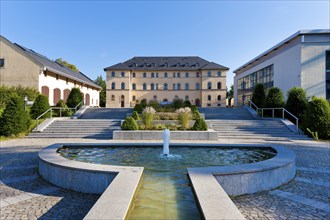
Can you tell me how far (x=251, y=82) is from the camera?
123 feet

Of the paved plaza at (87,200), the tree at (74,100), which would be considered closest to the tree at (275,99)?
the paved plaza at (87,200)

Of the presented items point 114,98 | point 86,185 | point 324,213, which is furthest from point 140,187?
point 114,98

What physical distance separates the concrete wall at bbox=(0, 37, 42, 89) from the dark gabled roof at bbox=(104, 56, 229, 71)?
99.7 ft

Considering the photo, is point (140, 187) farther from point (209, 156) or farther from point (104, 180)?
point (209, 156)

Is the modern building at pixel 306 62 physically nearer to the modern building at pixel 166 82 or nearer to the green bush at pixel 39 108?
the green bush at pixel 39 108

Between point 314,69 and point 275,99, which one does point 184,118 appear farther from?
point 314,69

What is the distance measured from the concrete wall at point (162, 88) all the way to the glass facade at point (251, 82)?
34.8ft

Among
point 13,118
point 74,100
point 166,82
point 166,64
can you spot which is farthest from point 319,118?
point 166,64

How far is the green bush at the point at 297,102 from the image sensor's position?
1766 cm

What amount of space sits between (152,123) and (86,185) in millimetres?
11309

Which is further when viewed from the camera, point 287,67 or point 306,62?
point 287,67

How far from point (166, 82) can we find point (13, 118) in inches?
1772

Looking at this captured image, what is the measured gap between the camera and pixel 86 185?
457cm

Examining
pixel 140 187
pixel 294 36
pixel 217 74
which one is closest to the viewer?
pixel 140 187
